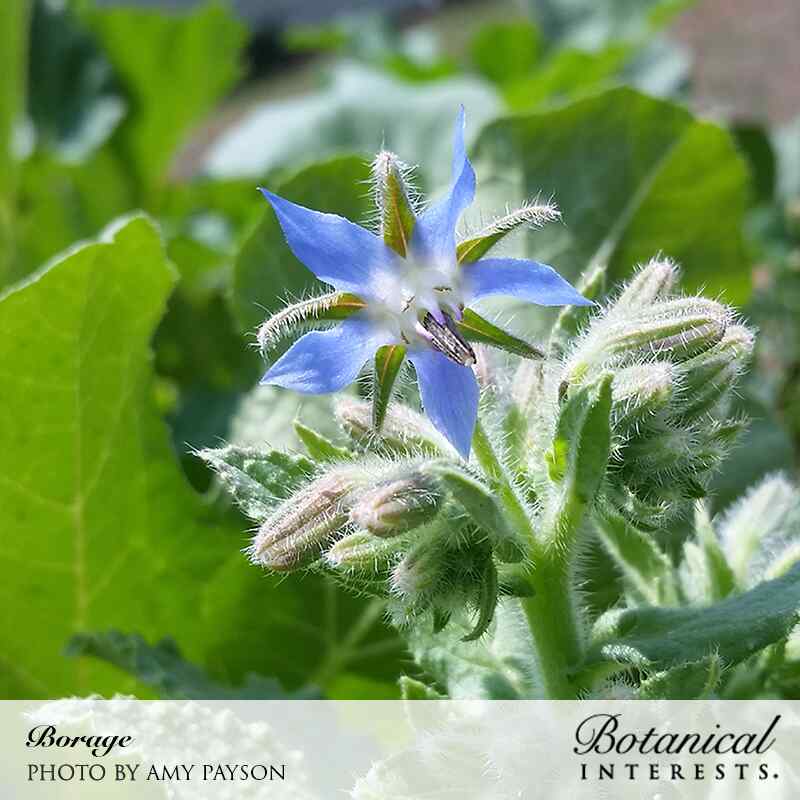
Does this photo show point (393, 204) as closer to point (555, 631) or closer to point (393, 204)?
point (393, 204)

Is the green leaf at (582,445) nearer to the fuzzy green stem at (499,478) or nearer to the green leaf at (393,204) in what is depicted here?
the fuzzy green stem at (499,478)

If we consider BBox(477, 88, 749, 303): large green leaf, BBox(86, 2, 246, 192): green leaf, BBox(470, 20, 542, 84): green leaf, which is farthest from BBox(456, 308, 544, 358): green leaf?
BBox(470, 20, 542, 84): green leaf

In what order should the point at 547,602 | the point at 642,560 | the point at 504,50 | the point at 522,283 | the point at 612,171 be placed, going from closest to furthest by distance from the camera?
the point at 522,283, the point at 547,602, the point at 642,560, the point at 612,171, the point at 504,50

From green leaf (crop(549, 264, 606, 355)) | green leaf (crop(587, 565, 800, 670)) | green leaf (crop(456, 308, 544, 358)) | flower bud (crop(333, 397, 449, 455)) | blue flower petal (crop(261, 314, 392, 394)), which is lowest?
green leaf (crop(587, 565, 800, 670))

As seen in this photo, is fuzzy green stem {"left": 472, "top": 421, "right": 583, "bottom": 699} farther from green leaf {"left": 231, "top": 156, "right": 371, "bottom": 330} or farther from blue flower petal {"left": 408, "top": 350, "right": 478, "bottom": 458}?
green leaf {"left": 231, "top": 156, "right": 371, "bottom": 330}

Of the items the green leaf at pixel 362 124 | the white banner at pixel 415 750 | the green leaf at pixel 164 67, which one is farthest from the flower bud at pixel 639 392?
the green leaf at pixel 164 67

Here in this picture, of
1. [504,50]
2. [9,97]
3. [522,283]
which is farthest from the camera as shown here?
[504,50]

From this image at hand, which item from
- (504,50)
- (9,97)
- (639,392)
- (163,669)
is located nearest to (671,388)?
(639,392)
